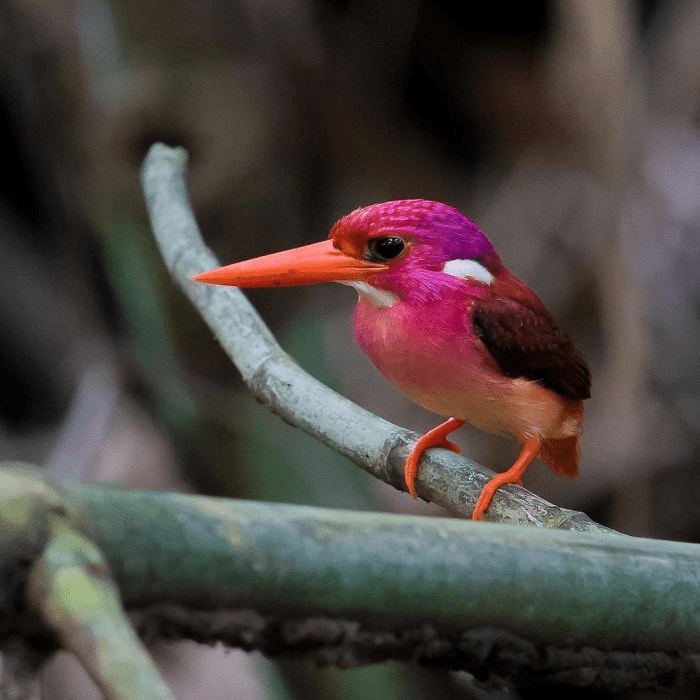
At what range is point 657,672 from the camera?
49cm

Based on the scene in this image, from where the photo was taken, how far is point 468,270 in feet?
3.96

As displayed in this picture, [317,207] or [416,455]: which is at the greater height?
[416,455]

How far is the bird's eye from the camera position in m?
1.17

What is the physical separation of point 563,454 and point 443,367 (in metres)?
0.36

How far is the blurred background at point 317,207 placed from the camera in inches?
74.8

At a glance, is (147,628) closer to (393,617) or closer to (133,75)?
(393,617)

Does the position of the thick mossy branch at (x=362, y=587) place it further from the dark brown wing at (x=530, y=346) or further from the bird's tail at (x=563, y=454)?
the bird's tail at (x=563, y=454)

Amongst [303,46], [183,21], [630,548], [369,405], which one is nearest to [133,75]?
[183,21]

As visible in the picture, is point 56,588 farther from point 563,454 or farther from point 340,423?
point 563,454

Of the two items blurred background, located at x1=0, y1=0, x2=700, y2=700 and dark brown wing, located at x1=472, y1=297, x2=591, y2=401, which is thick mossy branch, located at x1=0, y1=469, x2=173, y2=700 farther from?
blurred background, located at x1=0, y1=0, x2=700, y2=700

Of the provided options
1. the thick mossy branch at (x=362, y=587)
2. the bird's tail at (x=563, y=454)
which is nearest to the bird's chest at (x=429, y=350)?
the bird's tail at (x=563, y=454)

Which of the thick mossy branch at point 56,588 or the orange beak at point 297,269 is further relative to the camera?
the orange beak at point 297,269

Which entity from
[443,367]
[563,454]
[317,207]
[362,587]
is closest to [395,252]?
[443,367]

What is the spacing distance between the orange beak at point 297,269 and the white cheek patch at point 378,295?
10 millimetres
